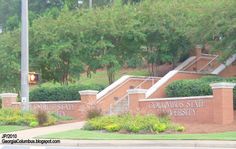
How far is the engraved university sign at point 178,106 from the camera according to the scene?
26.5 m

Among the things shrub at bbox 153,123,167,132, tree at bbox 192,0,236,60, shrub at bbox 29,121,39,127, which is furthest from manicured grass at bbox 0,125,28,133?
tree at bbox 192,0,236,60

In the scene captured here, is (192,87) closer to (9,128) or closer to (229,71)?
(229,71)

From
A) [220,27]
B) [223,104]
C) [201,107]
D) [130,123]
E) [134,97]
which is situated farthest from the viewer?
[220,27]

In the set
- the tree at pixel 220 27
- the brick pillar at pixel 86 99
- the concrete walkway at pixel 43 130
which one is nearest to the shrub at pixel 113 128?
the concrete walkway at pixel 43 130

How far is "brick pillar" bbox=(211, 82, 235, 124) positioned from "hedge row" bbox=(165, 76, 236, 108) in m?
4.01

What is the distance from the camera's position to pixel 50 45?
38344 millimetres

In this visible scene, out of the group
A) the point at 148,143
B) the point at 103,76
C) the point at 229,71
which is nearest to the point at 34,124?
the point at 148,143

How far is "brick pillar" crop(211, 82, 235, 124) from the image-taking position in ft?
81.5

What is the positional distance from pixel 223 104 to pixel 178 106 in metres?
3.01

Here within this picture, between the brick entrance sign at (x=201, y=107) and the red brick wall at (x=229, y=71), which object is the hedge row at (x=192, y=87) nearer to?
the brick entrance sign at (x=201, y=107)

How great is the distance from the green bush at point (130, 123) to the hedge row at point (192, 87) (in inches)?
240

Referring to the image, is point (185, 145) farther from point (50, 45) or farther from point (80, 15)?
point (80, 15)

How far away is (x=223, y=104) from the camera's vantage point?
2492 cm

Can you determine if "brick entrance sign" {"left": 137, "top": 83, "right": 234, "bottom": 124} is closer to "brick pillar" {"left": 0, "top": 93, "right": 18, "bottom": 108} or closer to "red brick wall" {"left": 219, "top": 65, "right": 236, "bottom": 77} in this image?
"brick pillar" {"left": 0, "top": 93, "right": 18, "bottom": 108}
